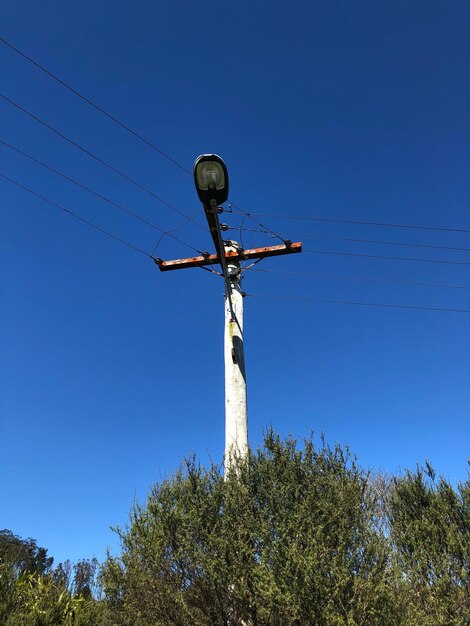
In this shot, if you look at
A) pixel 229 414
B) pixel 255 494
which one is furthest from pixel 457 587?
pixel 229 414

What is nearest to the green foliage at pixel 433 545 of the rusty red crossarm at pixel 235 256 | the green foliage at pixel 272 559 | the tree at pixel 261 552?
the green foliage at pixel 272 559

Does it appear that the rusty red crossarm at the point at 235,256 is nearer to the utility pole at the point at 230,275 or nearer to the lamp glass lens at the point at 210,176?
the utility pole at the point at 230,275

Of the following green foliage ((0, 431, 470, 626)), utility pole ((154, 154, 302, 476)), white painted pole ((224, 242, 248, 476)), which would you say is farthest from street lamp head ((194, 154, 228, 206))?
green foliage ((0, 431, 470, 626))

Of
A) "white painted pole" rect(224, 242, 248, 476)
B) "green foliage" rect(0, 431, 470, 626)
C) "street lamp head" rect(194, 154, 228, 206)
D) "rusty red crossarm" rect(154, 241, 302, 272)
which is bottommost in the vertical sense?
"green foliage" rect(0, 431, 470, 626)

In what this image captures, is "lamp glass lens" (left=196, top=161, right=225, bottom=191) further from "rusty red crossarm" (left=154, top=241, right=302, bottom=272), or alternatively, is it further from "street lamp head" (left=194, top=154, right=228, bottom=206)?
"rusty red crossarm" (left=154, top=241, right=302, bottom=272)

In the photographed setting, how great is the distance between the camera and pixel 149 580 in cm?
463

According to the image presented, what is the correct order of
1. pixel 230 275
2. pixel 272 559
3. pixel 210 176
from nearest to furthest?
pixel 272 559, pixel 210 176, pixel 230 275

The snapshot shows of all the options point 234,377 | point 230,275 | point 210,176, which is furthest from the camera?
point 230,275

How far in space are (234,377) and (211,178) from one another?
2.82m

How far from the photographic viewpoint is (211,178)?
232 inches

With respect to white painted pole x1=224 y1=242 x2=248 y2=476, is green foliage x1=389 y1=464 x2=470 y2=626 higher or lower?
lower

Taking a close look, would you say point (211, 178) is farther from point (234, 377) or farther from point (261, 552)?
point (261, 552)

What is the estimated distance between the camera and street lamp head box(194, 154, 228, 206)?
18.9ft

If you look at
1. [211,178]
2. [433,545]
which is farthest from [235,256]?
[433,545]
